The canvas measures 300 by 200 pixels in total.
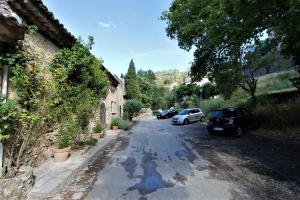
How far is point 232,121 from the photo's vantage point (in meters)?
13.7

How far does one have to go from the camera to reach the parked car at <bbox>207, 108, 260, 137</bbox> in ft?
45.2

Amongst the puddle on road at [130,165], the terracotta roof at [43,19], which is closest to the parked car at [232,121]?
the puddle on road at [130,165]

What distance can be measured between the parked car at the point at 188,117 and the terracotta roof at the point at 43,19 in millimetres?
17302

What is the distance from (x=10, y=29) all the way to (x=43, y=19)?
2402 mm

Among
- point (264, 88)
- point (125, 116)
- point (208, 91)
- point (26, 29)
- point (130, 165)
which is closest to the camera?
point (26, 29)

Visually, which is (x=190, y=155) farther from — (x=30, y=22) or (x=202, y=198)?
(x=30, y=22)

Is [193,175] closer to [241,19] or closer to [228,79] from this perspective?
[241,19]

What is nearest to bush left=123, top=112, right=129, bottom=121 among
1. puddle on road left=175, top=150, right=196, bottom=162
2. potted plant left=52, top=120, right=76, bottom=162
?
puddle on road left=175, top=150, right=196, bottom=162

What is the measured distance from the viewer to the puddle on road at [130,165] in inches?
278

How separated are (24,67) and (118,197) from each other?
3.96 metres

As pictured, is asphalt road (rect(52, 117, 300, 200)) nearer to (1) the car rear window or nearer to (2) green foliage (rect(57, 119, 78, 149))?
(2) green foliage (rect(57, 119, 78, 149))

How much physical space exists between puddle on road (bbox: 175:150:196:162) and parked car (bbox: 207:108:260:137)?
458 centimetres

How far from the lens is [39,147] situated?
764cm

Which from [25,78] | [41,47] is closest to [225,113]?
[41,47]
